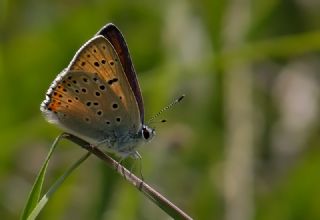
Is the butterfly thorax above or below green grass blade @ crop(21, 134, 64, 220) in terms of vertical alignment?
below

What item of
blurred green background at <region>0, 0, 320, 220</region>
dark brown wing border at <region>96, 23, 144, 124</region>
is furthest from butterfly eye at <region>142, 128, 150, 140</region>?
blurred green background at <region>0, 0, 320, 220</region>

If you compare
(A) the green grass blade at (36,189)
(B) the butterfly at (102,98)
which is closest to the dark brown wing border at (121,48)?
(B) the butterfly at (102,98)

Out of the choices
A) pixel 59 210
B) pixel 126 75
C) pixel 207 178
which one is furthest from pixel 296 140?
pixel 126 75

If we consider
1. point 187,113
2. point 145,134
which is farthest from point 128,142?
point 187,113

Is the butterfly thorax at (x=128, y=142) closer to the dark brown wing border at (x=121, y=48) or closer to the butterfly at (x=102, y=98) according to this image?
the butterfly at (x=102, y=98)

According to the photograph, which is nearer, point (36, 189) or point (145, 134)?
point (36, 189)

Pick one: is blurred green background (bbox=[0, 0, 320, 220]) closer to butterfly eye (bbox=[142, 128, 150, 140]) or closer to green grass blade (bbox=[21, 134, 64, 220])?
butterfly eye (bbox=[142, 128, 150, 140])

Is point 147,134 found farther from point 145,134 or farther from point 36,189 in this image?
point 36,189
